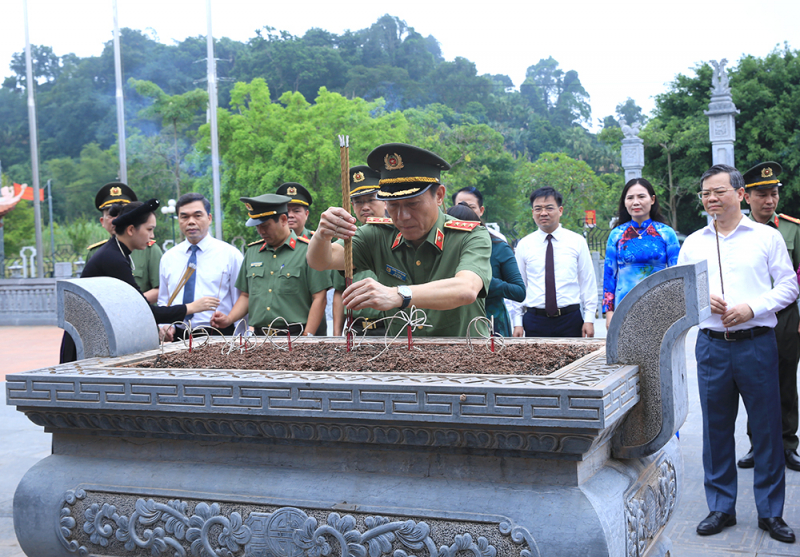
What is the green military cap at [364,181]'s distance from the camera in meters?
4.54

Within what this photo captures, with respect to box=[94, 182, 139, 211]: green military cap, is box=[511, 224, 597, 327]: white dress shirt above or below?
below

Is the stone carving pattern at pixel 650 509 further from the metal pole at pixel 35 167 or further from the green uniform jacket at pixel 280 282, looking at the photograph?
the metal pole at pixel 35 167

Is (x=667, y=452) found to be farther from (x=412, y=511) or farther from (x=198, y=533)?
(x=198, y=533)

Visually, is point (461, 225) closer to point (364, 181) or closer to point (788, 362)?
point (364, 181)

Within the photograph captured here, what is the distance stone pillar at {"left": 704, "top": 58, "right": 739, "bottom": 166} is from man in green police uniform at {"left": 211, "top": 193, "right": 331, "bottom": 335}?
1312 cm

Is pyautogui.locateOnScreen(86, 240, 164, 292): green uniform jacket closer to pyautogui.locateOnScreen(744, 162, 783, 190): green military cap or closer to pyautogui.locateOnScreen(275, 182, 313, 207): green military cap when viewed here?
pyautogui.locateOnScreen(275, 182, 313, 207): green military cap

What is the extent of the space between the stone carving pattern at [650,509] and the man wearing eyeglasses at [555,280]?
6.64 feet

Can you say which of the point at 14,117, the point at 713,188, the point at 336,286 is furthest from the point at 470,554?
the point at 14,117

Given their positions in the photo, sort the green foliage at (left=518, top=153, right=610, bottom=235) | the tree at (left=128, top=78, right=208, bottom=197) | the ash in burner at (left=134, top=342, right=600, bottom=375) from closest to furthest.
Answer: the ash in burner at (left=134, top=342, right=600, bottom=375) < the green foliage at (left=518, top=153, right=610, bottom=235) < the tree at (left=128, top=78, right=208, bottom=197)

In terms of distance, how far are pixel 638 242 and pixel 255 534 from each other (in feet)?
9.77

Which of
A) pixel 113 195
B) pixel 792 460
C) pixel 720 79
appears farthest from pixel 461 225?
pixel 720 79

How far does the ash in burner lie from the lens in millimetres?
2314

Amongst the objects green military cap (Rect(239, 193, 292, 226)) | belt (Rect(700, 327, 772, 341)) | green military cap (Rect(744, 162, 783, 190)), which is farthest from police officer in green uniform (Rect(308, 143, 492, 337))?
green military cap (Rect(744, 162, 783, 190))

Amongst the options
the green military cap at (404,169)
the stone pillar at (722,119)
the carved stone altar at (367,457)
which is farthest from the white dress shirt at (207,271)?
the stone pillar at (722,119)
